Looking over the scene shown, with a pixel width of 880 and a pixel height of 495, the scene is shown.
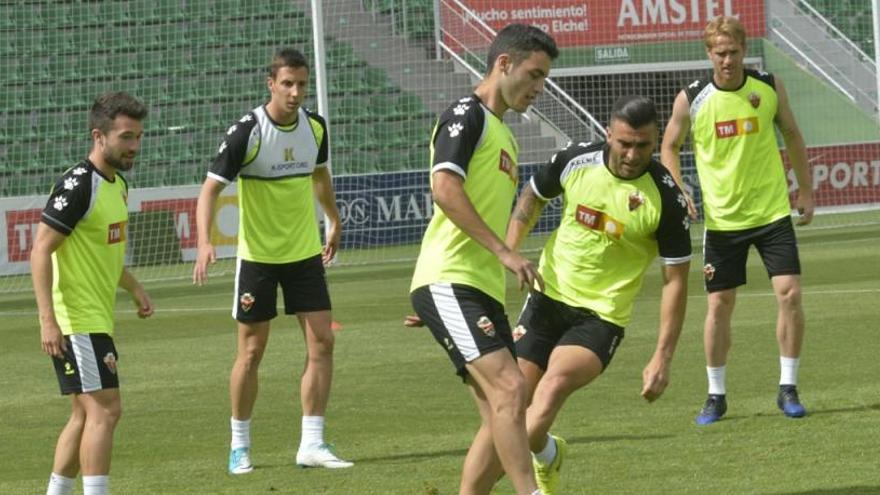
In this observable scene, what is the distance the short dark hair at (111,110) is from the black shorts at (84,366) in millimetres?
897

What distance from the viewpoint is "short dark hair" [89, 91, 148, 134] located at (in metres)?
7.14

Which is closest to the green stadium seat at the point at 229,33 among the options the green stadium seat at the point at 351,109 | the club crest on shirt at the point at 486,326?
the green stadium seat at the point at 351,109

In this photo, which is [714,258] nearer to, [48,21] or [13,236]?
[13,236]

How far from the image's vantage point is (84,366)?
23.4 feet

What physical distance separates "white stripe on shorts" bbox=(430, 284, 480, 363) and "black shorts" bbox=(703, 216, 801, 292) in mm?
3587

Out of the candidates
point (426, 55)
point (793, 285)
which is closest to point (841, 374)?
point (793, 285)

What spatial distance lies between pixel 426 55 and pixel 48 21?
6796mm

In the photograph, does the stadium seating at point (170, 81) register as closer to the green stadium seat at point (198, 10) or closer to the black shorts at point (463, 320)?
the green stadium seat at point (198, 10)

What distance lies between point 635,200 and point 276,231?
258 cm

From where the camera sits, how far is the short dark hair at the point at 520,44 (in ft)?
21.3

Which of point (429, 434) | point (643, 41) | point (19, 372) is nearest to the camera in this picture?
point (429, 434)

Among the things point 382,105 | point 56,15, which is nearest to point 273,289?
point 382,105

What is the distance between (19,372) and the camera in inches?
540

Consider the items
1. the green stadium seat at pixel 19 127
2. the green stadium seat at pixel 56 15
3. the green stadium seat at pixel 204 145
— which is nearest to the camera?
the green stadium seat at pixel 19 127
